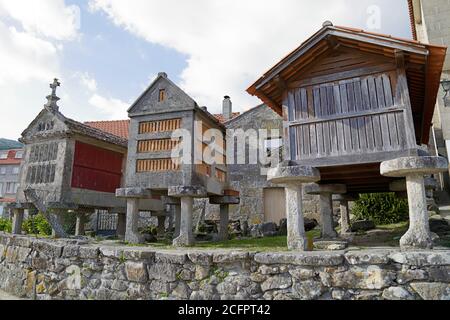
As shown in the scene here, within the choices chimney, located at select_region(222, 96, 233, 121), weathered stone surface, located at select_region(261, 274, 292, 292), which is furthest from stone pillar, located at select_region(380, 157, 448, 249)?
chimney, located at select_region(222, 96, 233, 121)

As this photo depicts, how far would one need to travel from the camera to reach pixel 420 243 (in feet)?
14.7

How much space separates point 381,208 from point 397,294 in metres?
6.68

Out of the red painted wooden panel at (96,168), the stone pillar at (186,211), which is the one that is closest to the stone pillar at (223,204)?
the stone pillar at (186,211)

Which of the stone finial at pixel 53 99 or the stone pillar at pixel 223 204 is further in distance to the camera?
the stone finial at pixel 53 99

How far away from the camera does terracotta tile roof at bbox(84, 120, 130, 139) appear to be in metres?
15.1

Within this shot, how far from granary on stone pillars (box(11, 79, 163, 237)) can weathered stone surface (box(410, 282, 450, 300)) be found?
8298 millimetres

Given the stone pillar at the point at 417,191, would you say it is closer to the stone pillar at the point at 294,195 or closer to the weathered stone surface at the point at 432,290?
the weathered stone surface at the point at 432,290

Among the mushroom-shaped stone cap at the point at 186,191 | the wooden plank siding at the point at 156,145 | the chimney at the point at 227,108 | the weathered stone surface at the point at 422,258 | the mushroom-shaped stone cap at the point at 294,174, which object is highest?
the chimney at the point at 227,108

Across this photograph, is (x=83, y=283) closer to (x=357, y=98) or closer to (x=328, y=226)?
(x=328, y=226)

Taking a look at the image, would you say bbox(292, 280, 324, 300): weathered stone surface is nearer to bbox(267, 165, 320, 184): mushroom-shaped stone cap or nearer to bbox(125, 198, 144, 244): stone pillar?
bbox(267, 165, 320, 184): mushroom-shaped stone cap

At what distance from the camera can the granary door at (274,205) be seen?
14289 millimetres

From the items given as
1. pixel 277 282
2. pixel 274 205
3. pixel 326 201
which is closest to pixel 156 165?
pixel 326 201

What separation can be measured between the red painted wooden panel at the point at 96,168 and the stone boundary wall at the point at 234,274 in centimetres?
335
